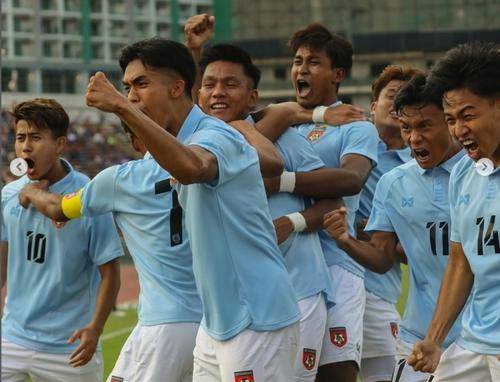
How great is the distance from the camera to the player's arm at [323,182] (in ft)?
21.8

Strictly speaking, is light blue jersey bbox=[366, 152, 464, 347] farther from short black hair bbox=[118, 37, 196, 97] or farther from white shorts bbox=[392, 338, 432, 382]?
short black hair bbox=[118, 37, 196, 97]

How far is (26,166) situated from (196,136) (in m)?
1.89

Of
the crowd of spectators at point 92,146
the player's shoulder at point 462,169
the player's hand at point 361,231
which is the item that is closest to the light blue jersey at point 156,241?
the player's shoulder at point 462,169

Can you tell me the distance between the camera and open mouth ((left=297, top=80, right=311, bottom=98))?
24.8 ft

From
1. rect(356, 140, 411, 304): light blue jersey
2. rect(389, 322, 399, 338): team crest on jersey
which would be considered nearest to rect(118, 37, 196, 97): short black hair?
rect(356, 140, 411, 304): light blue jersey

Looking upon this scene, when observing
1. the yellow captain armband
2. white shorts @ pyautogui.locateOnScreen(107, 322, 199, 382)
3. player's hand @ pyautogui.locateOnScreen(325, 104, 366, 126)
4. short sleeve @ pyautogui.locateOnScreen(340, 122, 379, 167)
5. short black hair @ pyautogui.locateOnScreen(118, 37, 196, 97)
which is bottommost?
white shorts @ pyautogui.locateOnScreen(107, 322, 199, 382)

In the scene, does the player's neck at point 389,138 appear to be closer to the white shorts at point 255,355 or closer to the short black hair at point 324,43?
the short black hair at point 324,43

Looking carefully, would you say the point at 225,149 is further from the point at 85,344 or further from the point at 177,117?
the point at 85,344

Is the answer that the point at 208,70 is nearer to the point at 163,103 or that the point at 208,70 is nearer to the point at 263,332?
the point at 163,103

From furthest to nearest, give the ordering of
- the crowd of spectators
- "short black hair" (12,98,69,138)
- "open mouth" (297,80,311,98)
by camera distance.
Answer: the crowd of spectators → "open mouth" (297,80,311,98) → "short black hair" (12,98,69,138)

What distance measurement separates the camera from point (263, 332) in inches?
209

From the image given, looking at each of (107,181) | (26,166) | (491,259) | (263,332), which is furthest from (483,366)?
(26,166)

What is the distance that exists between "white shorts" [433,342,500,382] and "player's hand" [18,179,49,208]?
244cm

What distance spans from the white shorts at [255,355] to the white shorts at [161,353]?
0.69 metres
